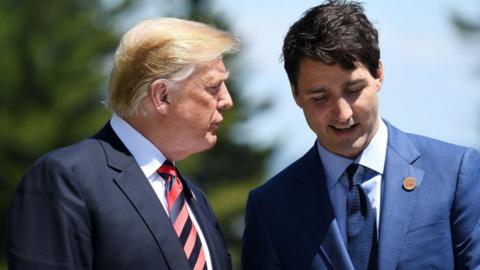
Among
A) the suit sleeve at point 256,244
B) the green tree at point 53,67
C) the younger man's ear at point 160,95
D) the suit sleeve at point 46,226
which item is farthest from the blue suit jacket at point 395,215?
the green tree at point 53,67

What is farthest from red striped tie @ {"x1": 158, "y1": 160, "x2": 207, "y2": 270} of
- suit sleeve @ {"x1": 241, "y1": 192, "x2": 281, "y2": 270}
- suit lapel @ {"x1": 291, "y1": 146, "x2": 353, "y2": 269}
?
suit lapel @ {"x1": 291, "y1": 146, "x2": 353, "y2": 269}

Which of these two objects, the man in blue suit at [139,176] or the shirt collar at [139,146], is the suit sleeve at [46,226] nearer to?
the man in blue suit at [139,176]

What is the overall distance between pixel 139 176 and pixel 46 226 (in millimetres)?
499

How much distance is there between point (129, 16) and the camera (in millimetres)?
36719

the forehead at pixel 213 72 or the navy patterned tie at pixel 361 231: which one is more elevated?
the forehead at pixel 213 72

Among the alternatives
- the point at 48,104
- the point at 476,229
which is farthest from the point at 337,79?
the point at 48,104

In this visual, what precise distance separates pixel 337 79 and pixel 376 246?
73cm

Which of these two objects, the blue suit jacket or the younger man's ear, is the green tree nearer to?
the blue suit jacket

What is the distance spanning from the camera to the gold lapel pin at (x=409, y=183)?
215 inches

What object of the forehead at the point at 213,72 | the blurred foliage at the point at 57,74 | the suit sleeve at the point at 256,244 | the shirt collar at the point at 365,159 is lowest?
the blurred foliage at the point at 57,74

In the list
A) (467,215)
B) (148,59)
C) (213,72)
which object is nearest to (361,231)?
(467,215)

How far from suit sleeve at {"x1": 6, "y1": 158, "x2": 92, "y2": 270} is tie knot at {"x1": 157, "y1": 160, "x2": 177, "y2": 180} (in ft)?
1.64

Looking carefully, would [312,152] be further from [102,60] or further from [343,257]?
[102,60]

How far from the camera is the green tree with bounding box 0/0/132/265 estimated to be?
35312 millimetres
